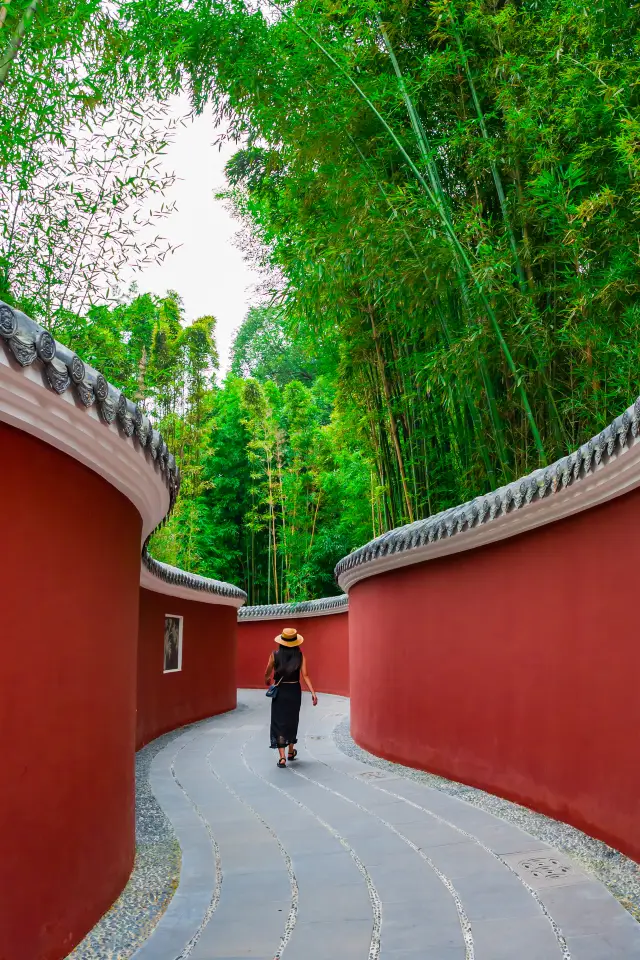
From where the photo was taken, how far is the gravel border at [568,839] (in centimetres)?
341

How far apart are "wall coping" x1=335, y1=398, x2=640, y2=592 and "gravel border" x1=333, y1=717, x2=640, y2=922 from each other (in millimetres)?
1698

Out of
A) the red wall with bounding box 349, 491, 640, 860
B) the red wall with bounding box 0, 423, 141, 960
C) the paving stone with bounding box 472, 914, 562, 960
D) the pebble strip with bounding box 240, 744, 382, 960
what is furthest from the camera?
the red wall with bounding box 349, 491, 640, 860

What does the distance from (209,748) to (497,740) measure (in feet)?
12.3

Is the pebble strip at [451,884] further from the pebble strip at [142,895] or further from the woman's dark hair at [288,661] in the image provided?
the woman's dark hair at [288,661]

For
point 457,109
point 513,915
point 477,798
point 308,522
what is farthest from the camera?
point 308,522

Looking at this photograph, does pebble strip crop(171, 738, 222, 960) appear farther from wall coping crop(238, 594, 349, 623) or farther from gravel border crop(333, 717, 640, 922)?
wall coping crop(238, 594, 349, 623)

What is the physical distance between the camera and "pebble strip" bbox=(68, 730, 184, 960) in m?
2.82

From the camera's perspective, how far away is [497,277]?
5.79m

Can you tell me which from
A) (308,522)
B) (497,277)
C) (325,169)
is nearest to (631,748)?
(497,277)

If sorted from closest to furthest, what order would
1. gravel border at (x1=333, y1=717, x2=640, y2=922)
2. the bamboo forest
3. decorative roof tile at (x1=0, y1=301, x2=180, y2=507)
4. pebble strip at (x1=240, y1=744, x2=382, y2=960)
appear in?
1. decorative roof tile at (x1=0, y1=301, x2=180, y2=507)
2. pebble strip at (x1=240, y1=744, x2=382, y2=960)
3. gravel border at (x1=333, y1=717, x2=640, y2=922)
4. the bamboo forest

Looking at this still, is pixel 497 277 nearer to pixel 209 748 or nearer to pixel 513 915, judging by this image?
pixel 513 915

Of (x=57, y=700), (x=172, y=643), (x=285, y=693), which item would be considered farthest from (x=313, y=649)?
(x=57, y=700)

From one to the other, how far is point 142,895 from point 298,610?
1250 cm

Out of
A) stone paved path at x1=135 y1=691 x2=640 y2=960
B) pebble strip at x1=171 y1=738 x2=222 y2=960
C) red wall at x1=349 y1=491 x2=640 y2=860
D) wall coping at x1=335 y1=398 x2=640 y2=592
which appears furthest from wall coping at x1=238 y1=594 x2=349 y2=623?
pebble strip at x1=171 y1=738 x2=222 y2=960
